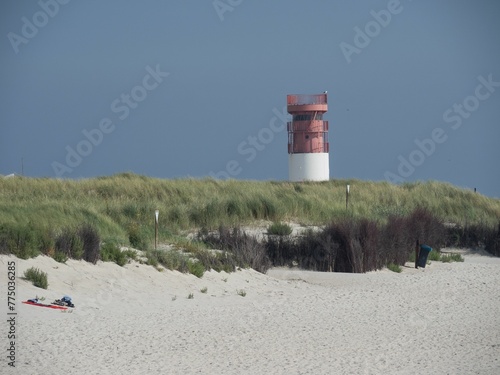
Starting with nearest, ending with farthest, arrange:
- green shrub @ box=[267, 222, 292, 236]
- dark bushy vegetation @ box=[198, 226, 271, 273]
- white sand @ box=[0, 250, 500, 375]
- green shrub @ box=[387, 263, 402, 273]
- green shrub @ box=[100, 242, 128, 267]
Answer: white sand @ box=[0, 250, 500, 375], green shrub @ box=[100, 242, 128, 267], dark bushy vegetation @ box=[198, 226, 271, 273], green shrub @ box=[387, 263, 402, 273], green shrub @ box=[267, 222, 292, 236]

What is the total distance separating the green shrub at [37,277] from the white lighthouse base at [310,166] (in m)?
29.0

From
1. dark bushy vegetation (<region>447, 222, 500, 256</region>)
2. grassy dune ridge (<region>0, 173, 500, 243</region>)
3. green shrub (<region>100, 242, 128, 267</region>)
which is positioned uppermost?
grassy dune ridge (<region>0, 173, 500, 243</region>)

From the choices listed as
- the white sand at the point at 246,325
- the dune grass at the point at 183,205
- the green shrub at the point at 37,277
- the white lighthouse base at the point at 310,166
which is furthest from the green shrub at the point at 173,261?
the white lighthouse base at the point at 310,166

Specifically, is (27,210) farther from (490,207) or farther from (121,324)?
(490,207)

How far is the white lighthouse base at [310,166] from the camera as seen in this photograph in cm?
4006

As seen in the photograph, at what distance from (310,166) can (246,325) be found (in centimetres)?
2952

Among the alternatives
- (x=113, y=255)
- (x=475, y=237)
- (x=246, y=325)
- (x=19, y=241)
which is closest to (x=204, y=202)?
(x=475, y=237)

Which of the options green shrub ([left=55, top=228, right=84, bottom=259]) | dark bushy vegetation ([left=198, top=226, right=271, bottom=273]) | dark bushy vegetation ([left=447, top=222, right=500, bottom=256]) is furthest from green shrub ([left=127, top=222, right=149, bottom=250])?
dark bushy vegetation ([left=447, top=222, right=500, bottom=256])

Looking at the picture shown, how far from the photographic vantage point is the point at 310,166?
4006cm

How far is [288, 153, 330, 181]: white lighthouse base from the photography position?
131 ft

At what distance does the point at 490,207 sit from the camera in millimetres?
31578

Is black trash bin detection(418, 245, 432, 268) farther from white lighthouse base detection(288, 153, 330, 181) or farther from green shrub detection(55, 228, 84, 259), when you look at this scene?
white lighthouse base detection(288, 153, 330, 181)

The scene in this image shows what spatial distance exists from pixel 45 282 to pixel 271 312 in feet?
9.30

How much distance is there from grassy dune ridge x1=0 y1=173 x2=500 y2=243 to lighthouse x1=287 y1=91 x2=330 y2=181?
10.4 ft
